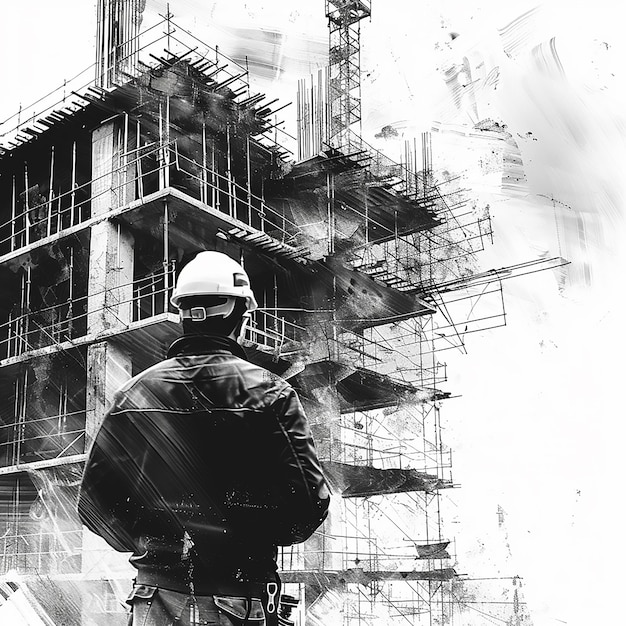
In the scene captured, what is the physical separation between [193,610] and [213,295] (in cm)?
134

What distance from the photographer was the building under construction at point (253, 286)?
667 inches

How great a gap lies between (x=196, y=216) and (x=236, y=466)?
1443 centimetres

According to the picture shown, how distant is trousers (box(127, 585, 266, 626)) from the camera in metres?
3.82

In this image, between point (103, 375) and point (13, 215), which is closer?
point (103, 375)

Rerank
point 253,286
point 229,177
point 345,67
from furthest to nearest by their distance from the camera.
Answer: point 253,286, point 229,177, point 345,67

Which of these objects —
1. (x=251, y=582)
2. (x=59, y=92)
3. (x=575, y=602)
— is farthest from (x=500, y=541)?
(x=59, y=92)


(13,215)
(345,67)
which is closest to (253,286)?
(13,215)

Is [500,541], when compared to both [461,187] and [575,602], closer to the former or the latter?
[575,602]

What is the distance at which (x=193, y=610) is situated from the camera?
12.6ft

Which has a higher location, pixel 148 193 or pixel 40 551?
pixel 148 193

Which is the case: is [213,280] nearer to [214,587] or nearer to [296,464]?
[296,464]

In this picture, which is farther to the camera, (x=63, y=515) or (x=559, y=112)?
(x=63, y=515)

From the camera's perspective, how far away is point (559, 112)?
12.2 metres

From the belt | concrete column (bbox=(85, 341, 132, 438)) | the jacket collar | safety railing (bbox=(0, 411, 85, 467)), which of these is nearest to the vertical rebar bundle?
concrete column (bbox=(85, 341, 132, 438))
